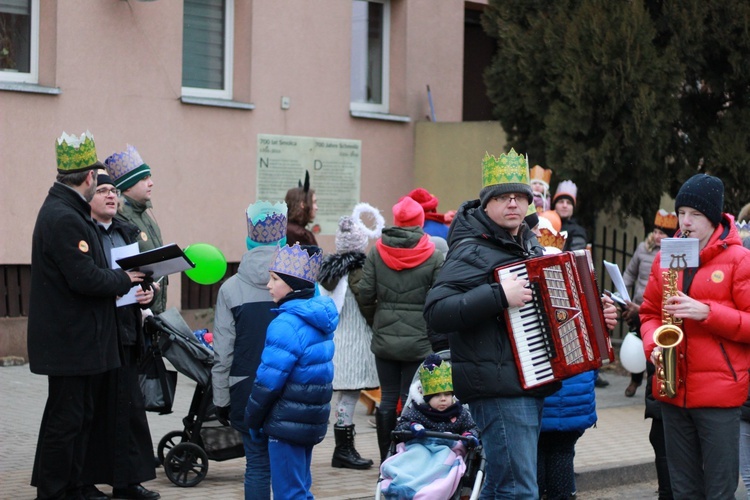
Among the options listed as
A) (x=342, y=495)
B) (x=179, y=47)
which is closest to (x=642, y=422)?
(x=342, y=495)

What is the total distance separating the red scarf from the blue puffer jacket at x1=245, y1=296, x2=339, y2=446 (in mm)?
1973

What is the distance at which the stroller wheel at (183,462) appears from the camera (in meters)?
7.80

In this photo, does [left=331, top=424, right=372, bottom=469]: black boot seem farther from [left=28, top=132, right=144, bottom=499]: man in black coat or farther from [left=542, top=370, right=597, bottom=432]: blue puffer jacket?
[left=28, top=132, right=144, bottom=499]: man in black coat

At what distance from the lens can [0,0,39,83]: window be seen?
1259cm

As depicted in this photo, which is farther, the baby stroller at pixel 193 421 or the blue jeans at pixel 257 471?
the baby stroller at pixel 193 421

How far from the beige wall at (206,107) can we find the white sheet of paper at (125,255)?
5.50m

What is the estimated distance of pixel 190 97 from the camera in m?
13.9

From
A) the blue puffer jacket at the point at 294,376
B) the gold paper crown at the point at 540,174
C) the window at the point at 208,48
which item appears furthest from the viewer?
the window at the point at 208,48

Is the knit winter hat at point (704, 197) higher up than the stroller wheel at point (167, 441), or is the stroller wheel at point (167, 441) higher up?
the knit winter hat at point (704, 197)

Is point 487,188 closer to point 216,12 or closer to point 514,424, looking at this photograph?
point 514,424

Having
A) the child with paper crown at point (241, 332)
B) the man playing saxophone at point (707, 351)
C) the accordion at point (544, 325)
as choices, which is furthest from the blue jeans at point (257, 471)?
the man playing saxophone at point (707, 351)

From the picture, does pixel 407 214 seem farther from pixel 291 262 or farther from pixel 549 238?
pixel 291 262

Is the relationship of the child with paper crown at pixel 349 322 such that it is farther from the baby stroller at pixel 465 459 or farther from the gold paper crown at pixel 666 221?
the gold paper crown at pixel 666 221

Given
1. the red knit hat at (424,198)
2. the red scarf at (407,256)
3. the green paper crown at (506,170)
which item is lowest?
the red scarf at (407,256)
